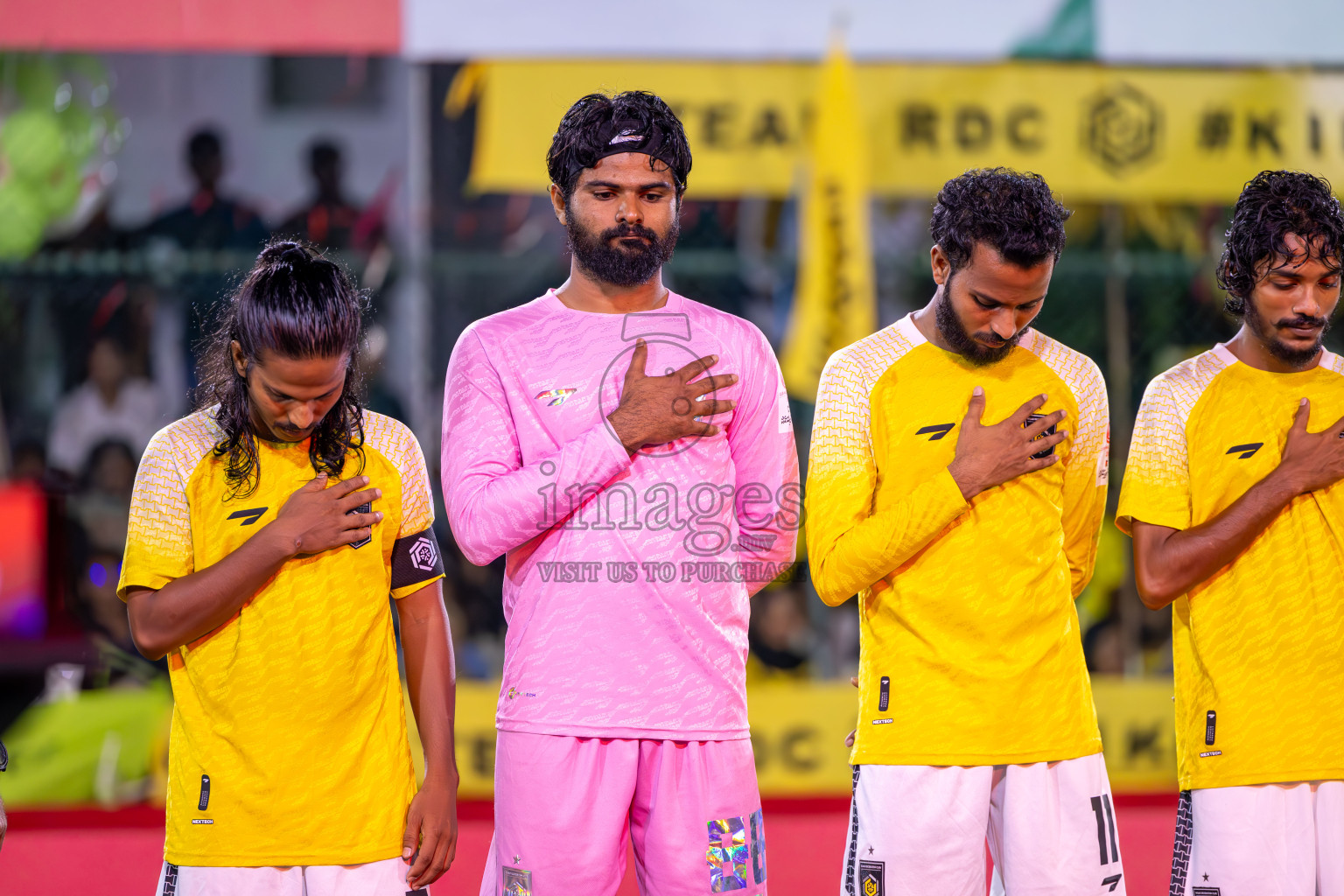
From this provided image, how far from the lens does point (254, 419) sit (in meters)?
2.37

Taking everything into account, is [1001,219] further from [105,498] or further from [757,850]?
[105,498]

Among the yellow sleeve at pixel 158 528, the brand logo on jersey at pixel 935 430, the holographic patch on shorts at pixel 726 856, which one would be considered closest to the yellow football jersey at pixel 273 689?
the yellow sleeve at pixel 158 528

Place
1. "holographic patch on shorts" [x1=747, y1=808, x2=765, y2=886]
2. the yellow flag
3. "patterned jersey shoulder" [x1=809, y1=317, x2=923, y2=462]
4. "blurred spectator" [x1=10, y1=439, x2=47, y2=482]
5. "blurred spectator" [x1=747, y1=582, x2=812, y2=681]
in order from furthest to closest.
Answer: the yellow flag < "blurred spectator" [x1=747, y1=582, x2=812, y2=681] < "blurred spectator" [x1=10, y1=439, x2=47, y2=482] < "patterned jersey shoulder" [x1=809, y1=317, x2=923, y2=462] < "holographic patch on shorts" [x1=747, y1=808, x2=765, y2=886]

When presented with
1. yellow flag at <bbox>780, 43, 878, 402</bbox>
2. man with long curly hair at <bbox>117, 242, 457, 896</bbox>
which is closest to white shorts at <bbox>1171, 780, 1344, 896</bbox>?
man with long curly hair at <bbox>117, 242, 457, 896</bbox>

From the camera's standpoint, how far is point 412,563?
2439 mm

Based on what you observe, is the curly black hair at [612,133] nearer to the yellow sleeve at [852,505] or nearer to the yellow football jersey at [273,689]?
the yellow sleeve at [852,505]

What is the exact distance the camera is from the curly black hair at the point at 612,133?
8.06ft

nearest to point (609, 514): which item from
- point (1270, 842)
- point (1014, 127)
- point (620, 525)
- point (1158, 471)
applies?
point (620, 525)

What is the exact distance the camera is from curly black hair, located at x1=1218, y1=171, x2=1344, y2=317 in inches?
102

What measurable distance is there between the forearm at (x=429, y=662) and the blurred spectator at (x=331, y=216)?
3.15 m

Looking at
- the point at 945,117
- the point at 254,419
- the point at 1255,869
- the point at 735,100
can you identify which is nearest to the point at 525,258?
the point at 735,100

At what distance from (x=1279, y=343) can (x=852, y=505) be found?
955 millimetres

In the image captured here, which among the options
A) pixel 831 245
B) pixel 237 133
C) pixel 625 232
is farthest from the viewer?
pixel 831 245

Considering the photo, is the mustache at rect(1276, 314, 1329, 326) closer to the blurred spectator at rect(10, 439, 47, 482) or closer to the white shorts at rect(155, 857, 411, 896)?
the white shorts at rect(155, 857, 411, 896)
